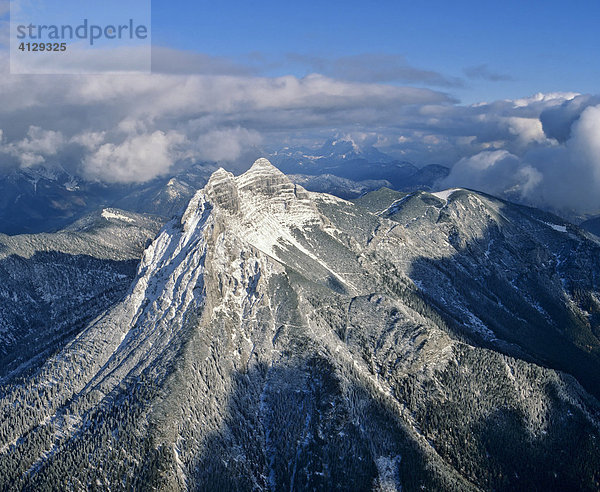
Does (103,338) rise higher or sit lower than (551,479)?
higher

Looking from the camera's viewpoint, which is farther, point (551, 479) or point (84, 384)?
point (84, 384)

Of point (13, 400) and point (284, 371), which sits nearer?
point (13, 400)

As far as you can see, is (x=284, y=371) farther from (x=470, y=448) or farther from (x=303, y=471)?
(x=470, y=448)

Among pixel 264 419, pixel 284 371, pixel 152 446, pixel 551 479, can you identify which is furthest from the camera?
pixel 284 371

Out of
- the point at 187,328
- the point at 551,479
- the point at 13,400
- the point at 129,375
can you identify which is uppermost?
the point at 187,328

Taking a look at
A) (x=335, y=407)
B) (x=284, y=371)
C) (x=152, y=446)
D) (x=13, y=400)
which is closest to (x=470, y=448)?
(x=335, y=407)

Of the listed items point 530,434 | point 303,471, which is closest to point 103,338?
point 303,471

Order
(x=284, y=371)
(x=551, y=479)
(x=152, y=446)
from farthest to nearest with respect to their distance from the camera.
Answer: (x=284, y=371), (x=551, y=479), (x=152, y=446)

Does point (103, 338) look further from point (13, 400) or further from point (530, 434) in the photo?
point (530, 434)

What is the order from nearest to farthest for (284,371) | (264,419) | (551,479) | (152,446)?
(152,446) < (551,479) < (264,419) < (284,371)
